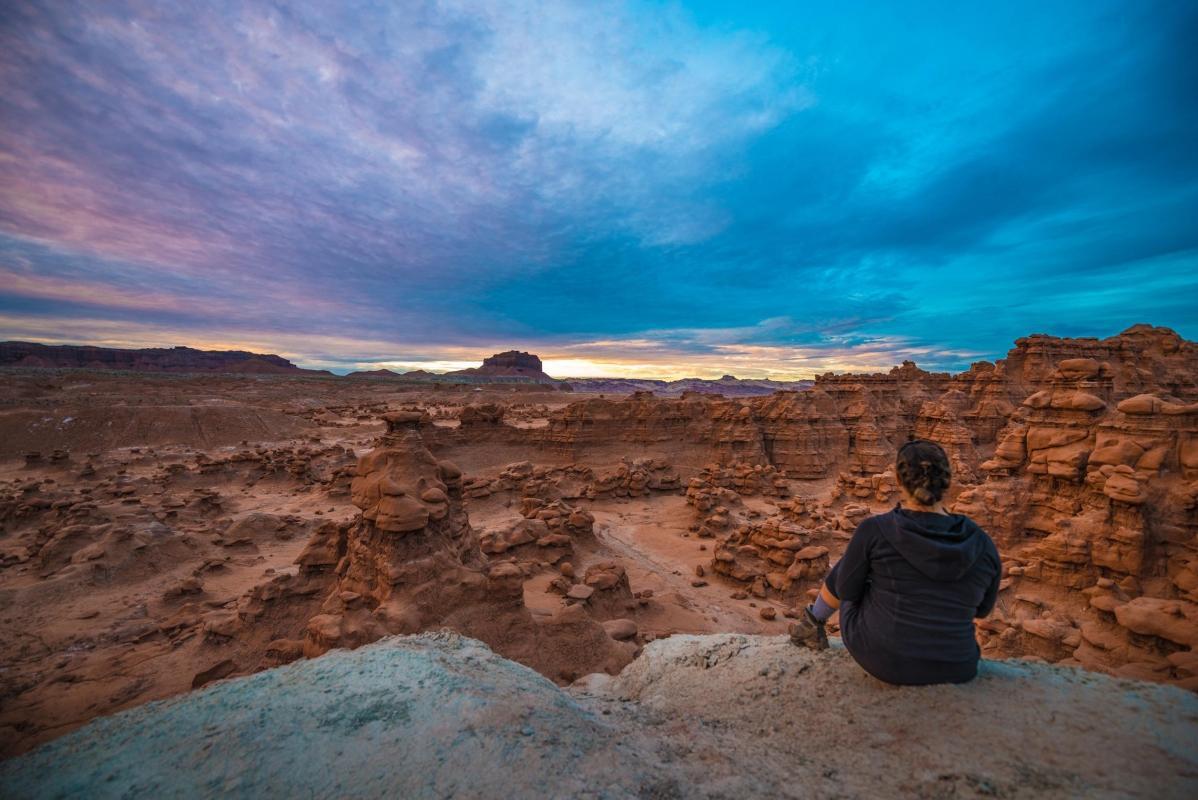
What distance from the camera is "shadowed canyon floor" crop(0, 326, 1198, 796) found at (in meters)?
6.35

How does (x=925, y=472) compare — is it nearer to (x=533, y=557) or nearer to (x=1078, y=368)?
(x=533, y=557)

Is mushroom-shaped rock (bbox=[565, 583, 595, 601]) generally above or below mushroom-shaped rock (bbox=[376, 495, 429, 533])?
below

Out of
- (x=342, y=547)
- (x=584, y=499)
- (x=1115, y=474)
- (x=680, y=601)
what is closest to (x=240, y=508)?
(x=342, y=547)

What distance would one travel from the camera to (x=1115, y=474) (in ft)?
26.7

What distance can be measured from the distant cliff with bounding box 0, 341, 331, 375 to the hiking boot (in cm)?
12693

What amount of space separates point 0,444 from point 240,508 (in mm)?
22356

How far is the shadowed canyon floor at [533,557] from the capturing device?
635 cm

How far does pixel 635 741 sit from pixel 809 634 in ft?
5.94

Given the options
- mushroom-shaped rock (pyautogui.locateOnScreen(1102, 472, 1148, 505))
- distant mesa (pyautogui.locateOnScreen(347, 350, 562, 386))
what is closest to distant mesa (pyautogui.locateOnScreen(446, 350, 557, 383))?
distant mesa (pyautogui.locateOnScreen(347, 350, 562, 386))

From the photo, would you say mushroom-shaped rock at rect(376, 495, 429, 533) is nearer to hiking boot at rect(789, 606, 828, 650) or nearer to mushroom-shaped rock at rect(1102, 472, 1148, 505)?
hiking boot at rect(789, 606, 828, 650)

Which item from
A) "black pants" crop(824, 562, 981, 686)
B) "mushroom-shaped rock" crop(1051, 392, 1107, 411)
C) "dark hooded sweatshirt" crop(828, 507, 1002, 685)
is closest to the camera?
"dark hooded sweatshirt" crop(828, 507, 1002, 685)

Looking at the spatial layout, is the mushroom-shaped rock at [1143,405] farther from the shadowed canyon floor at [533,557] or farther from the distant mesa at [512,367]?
the distant mesa at [512,367]

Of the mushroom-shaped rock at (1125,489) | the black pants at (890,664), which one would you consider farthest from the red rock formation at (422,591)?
the mushroom-shaped rock at (1125,489)

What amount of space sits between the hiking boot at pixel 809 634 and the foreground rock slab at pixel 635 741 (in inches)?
4.0
